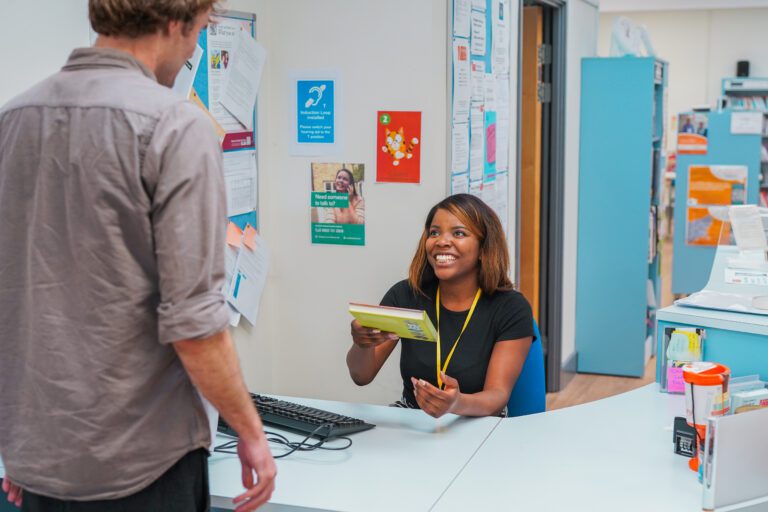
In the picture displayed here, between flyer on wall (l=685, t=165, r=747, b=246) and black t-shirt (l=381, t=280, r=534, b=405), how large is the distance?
456 centimetres

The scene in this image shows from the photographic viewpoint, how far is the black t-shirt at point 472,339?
2.54 metres

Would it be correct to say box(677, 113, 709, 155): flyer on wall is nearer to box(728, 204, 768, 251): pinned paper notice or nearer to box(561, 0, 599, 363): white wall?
box(561, 0, 599, 363): white wall

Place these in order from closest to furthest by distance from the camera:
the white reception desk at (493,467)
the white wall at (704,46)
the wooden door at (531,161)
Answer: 1. the white reception desk at (493,467)
2. the wooden door at (531,161)
3. the white wall at (704,46)

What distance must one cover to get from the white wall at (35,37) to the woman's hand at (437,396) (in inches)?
43.9

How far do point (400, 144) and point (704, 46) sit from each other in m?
11.7

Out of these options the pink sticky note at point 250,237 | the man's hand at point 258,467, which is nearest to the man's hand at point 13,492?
the man's hand at point 258,467

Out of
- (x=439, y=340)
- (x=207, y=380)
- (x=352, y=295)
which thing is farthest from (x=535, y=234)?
(x=207, y=380)

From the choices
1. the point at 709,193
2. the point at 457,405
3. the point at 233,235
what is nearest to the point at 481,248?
the point at 457,405

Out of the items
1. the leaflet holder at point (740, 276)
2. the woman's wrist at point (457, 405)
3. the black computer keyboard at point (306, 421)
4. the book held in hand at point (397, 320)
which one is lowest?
the black computer keyboard at point (306, 421)

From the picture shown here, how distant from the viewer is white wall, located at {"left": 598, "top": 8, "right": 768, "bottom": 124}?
13.2 meters

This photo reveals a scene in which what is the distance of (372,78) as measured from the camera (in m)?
2.96

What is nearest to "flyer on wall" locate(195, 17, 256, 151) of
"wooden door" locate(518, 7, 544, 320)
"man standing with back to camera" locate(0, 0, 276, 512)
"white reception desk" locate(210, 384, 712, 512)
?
"white reception desk" locate(210, 384, 712, 512)

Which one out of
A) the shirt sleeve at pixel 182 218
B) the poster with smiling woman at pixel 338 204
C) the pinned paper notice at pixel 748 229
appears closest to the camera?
the shirt sleeve at pixel 182 218

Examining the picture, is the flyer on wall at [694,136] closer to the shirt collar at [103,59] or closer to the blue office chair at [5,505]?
the blue office chair at [5,505]
